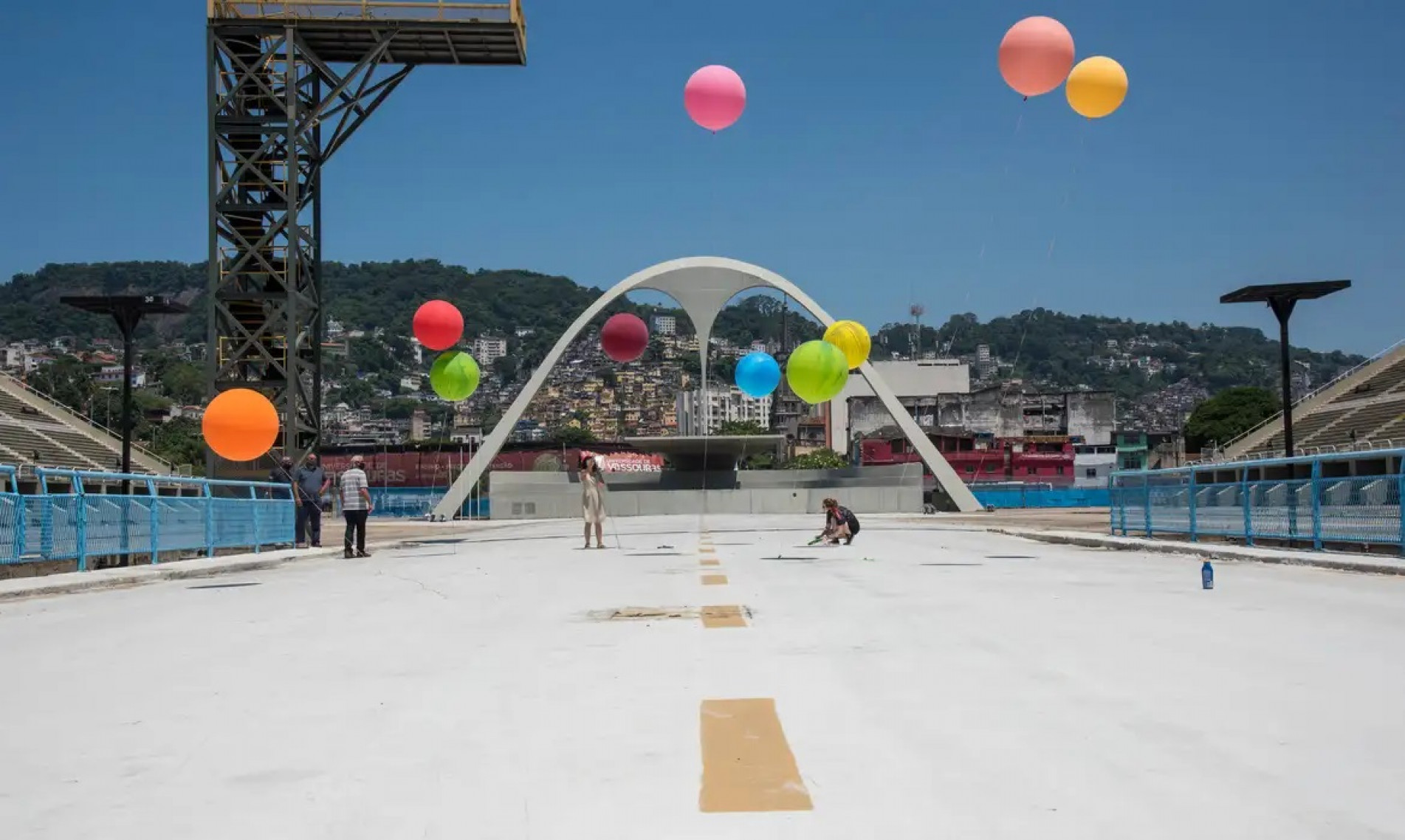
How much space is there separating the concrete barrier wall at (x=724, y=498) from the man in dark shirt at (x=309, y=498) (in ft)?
126

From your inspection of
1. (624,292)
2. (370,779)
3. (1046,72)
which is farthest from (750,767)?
(624,292)

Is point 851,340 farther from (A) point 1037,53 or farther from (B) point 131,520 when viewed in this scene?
(B) point 131,520

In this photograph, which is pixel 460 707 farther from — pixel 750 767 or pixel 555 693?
pixel 750 767

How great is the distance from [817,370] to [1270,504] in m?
10.8

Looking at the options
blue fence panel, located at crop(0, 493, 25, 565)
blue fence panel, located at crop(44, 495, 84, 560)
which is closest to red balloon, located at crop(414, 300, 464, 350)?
blue fence panel, located at crop(44, 495, 84, 560)

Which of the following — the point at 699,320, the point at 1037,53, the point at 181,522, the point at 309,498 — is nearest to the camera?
the point at 1037,53

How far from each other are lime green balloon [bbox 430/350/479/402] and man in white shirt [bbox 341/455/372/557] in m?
3.87

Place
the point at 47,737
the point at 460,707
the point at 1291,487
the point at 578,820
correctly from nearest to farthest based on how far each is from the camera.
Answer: the point at 578,820 → the point at 47,737 → the point at 460,707 → the point at 1291,487

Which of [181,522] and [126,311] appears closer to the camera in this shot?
[181,522]

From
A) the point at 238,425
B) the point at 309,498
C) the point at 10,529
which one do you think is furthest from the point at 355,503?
the point at 10,529

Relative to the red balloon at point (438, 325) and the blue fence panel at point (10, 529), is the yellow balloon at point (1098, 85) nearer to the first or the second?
the red balloon at point (438, 325)

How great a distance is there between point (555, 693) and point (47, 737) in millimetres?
2297

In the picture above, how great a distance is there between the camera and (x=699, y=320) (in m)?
85.1

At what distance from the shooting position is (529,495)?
219ft
